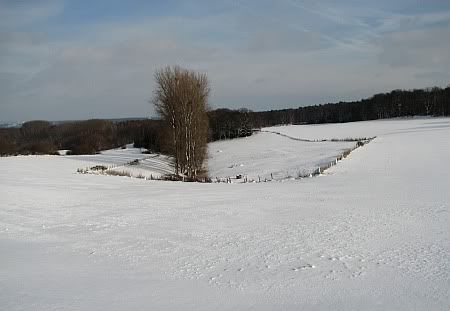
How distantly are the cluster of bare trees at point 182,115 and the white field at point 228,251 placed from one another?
18927mm

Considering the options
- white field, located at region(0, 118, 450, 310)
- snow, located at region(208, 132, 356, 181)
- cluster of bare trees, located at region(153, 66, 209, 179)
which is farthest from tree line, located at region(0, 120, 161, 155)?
white field, located at region(0, 118, 450, 310)

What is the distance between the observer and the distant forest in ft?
288

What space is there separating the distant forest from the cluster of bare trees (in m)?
40.6

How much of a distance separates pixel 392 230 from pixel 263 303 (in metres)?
5.46

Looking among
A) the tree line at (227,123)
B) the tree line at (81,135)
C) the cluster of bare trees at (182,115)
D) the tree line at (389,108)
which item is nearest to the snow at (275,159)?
the cluster of bare trees at (182,115)

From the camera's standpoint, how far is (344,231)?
10.3 m

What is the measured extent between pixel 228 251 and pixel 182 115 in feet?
88.9

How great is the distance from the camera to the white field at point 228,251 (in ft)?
21.3

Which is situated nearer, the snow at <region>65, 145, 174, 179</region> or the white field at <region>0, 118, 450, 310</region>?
the white field at <region>0, 118, 450, 310</region>

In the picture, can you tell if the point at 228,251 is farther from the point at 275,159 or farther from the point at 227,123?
the point at 227,123

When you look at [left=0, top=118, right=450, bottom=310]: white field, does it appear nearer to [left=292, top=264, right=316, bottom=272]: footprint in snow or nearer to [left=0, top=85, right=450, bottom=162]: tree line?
[left=292, top=264, right=316, bottom=272]: footprint in snow

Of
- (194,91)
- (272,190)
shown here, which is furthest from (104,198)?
(194,91)

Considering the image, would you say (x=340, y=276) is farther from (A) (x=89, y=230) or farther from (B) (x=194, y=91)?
(B) (x=194, y=91)

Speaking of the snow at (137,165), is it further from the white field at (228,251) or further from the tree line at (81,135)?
the tree line at (81,135)
